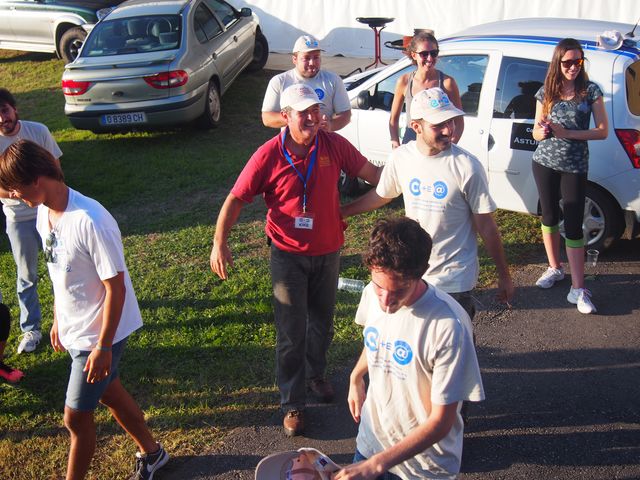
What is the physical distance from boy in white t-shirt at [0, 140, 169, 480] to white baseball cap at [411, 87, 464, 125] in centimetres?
164

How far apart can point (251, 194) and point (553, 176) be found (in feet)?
8.48

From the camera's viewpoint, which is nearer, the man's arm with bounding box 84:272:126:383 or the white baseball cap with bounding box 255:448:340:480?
the white baseball cap with bounding box 255:448:340:480

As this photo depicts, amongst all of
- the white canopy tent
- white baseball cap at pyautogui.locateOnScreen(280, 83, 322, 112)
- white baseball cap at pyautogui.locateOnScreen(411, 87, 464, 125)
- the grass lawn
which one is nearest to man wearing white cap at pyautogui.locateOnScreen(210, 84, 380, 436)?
white baseball cap at pyautogui.locateOnScreen(280, 83, 322, 112)

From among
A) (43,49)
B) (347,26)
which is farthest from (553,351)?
(43,49)

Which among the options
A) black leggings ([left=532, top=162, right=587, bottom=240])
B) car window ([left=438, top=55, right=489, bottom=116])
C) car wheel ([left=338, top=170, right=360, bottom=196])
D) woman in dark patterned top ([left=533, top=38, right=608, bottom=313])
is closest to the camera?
woman in dark patterned top ([left=533, top=38, right=608, bottom=313])

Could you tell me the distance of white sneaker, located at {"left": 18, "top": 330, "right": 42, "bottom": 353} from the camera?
17.7ft

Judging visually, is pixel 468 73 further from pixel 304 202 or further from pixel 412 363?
pixel 412 363

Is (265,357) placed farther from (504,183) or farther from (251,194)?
(504,183)

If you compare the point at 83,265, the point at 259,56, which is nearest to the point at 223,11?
the point at 259,56

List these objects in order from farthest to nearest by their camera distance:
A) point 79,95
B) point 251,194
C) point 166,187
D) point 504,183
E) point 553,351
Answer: point 79,95 < point 166,187 < point 504,183 < point 553,351 < point 251,194

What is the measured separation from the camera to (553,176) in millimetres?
5406

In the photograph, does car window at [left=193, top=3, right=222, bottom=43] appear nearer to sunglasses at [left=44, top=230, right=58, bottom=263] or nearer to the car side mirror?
the car side mirror

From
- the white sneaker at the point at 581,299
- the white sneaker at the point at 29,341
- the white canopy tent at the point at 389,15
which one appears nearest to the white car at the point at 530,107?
the white sneaker at the point at 581,299

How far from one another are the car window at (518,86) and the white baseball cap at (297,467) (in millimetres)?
4463
